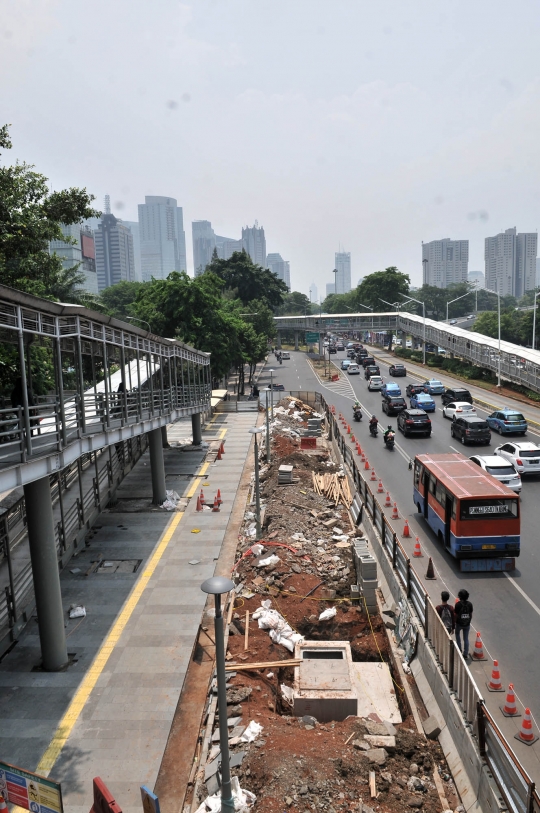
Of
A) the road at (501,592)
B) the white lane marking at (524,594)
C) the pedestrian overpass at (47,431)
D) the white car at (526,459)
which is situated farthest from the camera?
the white car at (526,459)

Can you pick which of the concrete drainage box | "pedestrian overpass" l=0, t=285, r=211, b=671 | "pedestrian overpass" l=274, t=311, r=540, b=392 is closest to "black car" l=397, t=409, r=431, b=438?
"pedestrian overpass" l=274, t=311, r=540, b=392

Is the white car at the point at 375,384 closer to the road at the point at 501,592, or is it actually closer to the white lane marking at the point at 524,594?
the road at the point at 501,592

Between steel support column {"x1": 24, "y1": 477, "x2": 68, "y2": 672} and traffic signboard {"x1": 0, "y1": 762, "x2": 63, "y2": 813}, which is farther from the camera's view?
steel support column {"x1": 24, "y1": 477, "x2": 68, "y2": 672}

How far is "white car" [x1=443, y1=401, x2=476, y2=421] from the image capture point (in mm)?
37466

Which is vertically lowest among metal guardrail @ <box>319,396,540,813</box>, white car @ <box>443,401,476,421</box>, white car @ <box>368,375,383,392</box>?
metal guardrail @ <box>319,396,540,813</box>

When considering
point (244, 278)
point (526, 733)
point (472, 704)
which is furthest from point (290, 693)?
point (244, 278)

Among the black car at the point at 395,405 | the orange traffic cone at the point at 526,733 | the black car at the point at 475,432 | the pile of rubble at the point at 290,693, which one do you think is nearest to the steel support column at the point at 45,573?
the pile of rubble at the point at 290,693

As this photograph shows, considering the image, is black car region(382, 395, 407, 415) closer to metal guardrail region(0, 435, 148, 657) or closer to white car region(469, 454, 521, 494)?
white car region(469, 454, 521, 494)

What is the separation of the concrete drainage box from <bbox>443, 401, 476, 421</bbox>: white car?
27.0m

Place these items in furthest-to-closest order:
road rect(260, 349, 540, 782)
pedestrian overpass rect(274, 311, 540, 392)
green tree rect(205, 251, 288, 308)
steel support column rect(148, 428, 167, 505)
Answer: green tree rect(205, 251, 288, 308) → pedestrian overpass rect(274, 311, 540, 392) → steel support column rect(148, 428, 167, 505) → road rect(260, 349, 540, 782)

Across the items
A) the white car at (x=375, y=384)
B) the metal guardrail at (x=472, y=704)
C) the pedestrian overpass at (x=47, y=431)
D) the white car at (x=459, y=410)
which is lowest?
the metal guardrail at (x=472, y=704)

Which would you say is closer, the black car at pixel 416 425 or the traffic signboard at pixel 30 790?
the traffic signboard at pixel 30 790

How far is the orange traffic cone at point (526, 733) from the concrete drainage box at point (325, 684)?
270cm

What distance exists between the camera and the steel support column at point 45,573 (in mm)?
11633
